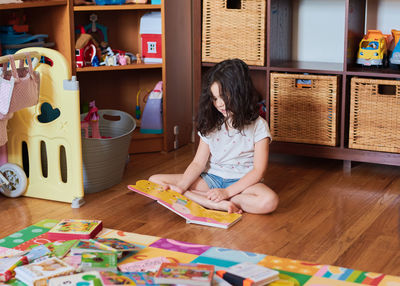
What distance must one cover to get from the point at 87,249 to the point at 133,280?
0.22 metres

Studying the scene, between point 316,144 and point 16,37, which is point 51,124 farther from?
point 316,144

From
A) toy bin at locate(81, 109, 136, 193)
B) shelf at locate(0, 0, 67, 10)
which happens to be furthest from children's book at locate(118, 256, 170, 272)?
shelf at locate(0, 0, 67, 10)

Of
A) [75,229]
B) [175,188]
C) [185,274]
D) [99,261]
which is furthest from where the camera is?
[175,188]

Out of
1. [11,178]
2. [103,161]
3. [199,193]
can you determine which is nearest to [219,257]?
[199,193]

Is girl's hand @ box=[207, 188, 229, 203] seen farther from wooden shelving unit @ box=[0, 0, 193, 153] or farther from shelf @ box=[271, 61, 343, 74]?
wooden shelving unit @ box=[0, 0, 193, 153]

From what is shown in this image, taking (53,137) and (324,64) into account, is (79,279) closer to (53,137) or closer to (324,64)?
(53,137)

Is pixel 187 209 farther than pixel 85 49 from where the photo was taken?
No

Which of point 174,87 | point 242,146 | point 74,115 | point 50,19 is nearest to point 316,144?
point 242,146

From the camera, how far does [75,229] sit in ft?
6.58

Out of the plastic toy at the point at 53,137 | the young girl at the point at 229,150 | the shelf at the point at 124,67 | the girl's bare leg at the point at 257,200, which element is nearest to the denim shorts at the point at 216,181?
the young girl at the point at 229,150

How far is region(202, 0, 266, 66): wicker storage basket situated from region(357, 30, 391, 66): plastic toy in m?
0.45

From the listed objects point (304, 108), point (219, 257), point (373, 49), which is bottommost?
point (219, 257)

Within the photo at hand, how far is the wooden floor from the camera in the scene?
191cm

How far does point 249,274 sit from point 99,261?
42 centimetres
